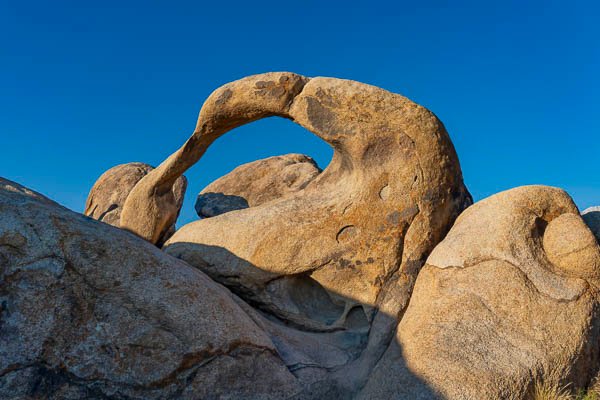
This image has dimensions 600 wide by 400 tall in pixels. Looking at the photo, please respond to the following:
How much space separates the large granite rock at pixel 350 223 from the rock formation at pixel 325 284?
0.01 metres

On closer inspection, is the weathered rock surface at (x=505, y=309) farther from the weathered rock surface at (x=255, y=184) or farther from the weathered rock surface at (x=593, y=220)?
the weathered rock surface at (x=255, y=184)

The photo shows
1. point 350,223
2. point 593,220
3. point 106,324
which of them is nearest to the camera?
point 106,324

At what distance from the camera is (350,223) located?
5512mm

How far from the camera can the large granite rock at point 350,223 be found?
541cm

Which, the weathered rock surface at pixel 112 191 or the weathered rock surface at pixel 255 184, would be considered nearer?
the weathered rock surface at pixel 255 184

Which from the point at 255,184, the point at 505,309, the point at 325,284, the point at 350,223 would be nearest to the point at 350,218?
the point at 350,223

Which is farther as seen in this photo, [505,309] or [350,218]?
[350,218]

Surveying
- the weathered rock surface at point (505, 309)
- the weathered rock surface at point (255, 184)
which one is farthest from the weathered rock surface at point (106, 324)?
the weathered rock surface at point (255, 184)

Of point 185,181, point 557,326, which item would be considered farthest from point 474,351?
point 185,181

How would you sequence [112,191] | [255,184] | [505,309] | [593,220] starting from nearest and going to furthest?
[505,309]
[593,220]
[255,184]
[112,191]

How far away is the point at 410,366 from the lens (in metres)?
4.18

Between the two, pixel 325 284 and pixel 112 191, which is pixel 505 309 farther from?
pixel 112 191

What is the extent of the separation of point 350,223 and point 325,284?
A: 2.18ft

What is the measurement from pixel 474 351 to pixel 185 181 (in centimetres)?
932
